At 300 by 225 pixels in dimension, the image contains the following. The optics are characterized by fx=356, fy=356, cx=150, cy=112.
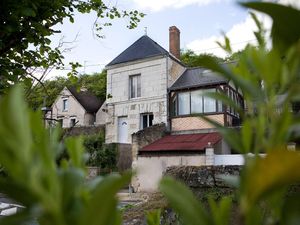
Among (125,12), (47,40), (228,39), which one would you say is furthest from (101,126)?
(228,39)

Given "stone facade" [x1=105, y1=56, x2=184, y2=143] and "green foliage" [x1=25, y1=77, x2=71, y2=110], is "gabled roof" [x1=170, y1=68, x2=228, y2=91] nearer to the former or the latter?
"stone facade" [x1=105, y1=56, x2=184, y2=143]

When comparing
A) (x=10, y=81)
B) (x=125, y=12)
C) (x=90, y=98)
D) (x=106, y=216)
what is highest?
(x=90, y=98)

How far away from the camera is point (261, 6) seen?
1.52ft

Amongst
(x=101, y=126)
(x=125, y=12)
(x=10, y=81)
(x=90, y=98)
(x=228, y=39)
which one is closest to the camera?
(x=228, y=39)

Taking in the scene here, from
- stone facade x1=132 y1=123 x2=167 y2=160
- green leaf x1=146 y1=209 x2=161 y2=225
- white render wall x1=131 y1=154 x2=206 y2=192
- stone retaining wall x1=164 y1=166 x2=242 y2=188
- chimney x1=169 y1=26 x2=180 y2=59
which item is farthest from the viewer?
chimney x1=169 y1=26 x2=180 y2=59

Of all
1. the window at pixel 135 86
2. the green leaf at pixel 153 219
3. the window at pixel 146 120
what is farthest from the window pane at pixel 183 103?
the green leaf at pixel 153 219

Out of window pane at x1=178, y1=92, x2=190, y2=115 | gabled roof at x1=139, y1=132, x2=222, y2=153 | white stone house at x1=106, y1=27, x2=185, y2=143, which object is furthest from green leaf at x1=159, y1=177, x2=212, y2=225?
white stone house at x1=106, y1=27, x2=185, y2=143

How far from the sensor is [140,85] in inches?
837

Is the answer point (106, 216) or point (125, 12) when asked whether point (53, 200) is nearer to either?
point (106, 216)

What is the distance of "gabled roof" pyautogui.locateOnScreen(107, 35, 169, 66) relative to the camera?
68.3 feet

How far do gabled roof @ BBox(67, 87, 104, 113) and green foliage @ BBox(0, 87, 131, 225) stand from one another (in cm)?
2821

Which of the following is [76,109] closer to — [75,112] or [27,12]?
[75,112]

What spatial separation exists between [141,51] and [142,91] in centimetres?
261

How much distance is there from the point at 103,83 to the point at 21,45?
30.8 m
